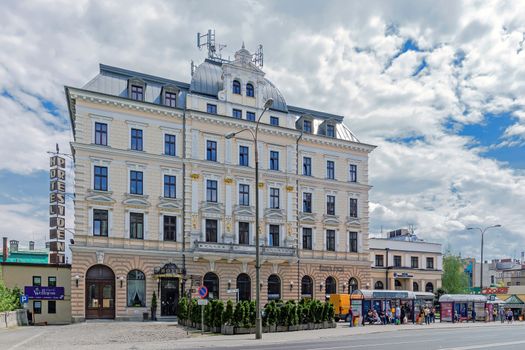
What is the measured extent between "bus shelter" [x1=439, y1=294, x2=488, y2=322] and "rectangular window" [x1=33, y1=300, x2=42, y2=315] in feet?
107

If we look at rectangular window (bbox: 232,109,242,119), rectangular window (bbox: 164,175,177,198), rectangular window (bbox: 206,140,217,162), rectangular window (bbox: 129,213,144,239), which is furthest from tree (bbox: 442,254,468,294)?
rectangular window (bbox: 129,213,144,239)

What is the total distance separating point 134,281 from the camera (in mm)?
44219

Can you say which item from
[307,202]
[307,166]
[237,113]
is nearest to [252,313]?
[237,113]

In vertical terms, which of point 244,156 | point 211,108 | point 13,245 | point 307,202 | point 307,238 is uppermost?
point 211,108

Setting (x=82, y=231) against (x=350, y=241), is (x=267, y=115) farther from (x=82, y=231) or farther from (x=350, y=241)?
(x=82, y=231)

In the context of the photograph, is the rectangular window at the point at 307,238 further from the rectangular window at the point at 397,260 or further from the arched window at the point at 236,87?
the rectangular window at the point at 397,260

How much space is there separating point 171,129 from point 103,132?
18.2 ft

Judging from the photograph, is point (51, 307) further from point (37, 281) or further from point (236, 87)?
point (236, 87)

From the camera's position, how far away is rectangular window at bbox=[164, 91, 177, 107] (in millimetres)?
47491

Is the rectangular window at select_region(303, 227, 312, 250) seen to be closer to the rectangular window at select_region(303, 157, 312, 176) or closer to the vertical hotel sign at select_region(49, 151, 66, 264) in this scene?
the rectangular window at select_region(303, 157, 312, 176)

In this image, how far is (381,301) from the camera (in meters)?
44.3

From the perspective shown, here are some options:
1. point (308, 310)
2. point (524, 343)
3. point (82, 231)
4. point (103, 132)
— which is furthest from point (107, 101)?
point (524, 343)

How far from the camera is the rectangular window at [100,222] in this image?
43.1 metres

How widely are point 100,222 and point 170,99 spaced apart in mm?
11611
